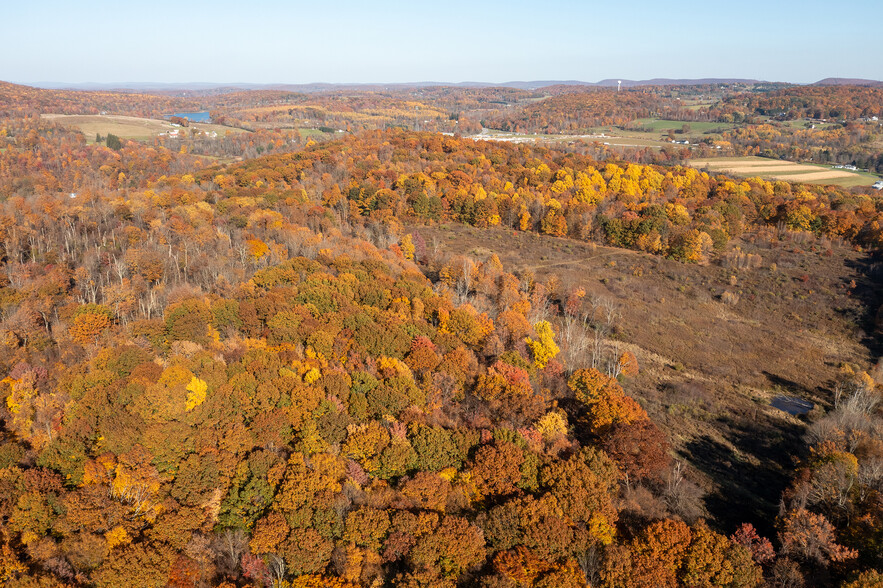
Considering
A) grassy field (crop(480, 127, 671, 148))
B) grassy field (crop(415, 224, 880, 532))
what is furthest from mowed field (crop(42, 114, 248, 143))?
grassy field (crop(415, 224, 880, 532))

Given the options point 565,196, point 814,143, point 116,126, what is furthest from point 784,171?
point 116,126

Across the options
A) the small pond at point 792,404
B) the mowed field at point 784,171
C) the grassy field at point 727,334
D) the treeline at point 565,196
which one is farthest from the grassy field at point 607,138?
the small pond at point 792,404

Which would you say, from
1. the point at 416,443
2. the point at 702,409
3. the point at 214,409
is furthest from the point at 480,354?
the point at 214,409

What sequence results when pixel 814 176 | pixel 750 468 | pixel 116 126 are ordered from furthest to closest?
pixel 116 126 → pixel 814 176 → pixel 750 468

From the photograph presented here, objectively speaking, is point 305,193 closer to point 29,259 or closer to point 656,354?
point 29,259

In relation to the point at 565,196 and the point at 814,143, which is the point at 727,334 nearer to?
the point at 565,196
